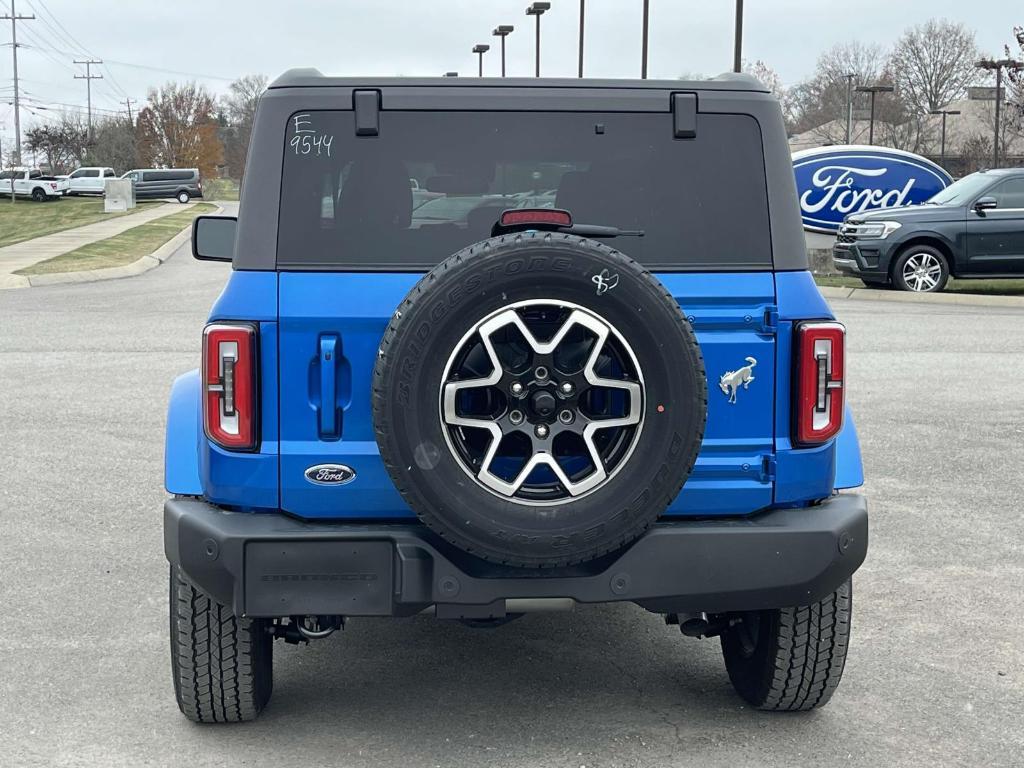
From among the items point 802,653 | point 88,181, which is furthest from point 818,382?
point 88,181

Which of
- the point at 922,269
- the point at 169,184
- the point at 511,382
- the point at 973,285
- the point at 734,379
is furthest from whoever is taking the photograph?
the point at 169,184

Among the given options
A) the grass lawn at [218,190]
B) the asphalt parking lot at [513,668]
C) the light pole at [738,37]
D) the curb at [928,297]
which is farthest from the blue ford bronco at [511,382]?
the grass lawn at [218,190]

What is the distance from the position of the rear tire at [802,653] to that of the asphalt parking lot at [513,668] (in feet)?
0.32

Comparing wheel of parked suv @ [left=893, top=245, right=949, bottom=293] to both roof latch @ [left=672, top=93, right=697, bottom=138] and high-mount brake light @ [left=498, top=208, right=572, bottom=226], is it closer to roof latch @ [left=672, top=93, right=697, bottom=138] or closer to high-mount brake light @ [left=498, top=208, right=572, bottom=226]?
roof latch @ [left=672, top=93, right=697, bottom=138]

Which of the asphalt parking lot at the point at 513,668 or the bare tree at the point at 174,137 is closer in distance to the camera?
the asphalt parking lot at the point at 513,668

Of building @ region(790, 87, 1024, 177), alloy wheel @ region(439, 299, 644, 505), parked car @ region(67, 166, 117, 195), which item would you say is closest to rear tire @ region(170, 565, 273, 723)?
alloy wheel @ region(439, 299, 644, 505)

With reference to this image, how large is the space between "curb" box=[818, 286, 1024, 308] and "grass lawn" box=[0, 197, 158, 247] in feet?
67.5

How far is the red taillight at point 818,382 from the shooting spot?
3832 mm

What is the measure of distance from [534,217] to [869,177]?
68.5 feet

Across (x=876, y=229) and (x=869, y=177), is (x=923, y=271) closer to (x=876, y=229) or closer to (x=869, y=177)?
(x=876, y=229)

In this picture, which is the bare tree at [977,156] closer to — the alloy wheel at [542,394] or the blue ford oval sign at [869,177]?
the blue ford oval sign at [869,177]

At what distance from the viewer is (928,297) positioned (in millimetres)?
18891

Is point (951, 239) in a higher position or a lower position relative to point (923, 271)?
higher

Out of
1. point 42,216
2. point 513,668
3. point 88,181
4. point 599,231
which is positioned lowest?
point 513,668
